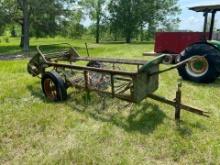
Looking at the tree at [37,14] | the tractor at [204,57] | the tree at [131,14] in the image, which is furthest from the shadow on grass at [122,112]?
the tree at [131,14]

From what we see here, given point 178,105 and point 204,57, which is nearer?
point 178,105

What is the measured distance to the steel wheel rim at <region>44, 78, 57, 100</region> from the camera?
5.71m

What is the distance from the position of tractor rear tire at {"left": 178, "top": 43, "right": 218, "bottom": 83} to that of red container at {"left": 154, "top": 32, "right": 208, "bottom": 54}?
4.02 metres

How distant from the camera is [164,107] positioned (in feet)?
17.2

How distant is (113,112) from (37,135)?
1470 millimetres

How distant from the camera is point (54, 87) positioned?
5.67m

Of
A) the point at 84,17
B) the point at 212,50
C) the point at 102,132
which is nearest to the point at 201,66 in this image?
the point at 212,50

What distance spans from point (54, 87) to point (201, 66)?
385 centimetres

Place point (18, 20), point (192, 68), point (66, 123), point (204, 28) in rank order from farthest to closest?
point (18, 20) → point (204, 28) → point (192, 68) → point (66, 123)

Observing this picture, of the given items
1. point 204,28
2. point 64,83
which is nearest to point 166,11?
point 204,28

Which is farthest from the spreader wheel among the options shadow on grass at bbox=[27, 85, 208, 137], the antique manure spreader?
shadow on grass at bbox=[27, 85, 208, 137]

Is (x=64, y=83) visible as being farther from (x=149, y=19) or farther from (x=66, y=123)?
(x=149, y=19)

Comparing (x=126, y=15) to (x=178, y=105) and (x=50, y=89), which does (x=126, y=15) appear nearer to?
(x=50, y=89)

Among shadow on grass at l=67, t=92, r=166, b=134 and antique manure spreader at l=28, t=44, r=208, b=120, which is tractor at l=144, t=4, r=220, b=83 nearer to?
antique manure spreader at l=28, t=44, r=208, b=120
